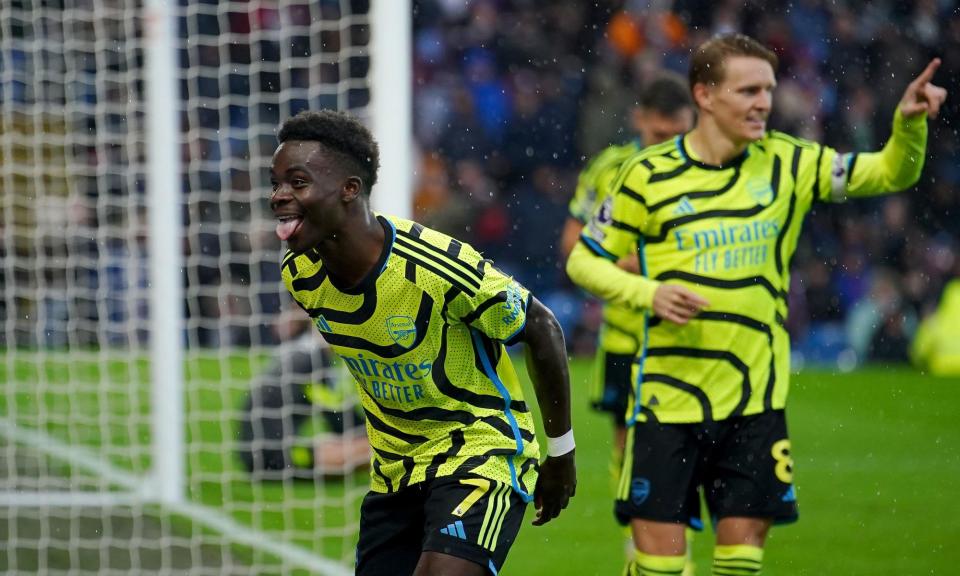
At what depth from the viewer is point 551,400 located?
12.8ft

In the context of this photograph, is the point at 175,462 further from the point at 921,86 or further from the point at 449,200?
the point at 449,200

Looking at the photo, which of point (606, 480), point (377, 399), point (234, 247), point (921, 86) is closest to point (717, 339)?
point (921, 86)

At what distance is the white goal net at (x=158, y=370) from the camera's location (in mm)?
7453

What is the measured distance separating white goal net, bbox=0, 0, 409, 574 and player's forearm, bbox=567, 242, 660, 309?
1791mm

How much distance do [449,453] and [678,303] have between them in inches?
46.2

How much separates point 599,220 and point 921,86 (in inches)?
47.0

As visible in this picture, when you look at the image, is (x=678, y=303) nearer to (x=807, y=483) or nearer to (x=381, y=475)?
(x=381, y=475)

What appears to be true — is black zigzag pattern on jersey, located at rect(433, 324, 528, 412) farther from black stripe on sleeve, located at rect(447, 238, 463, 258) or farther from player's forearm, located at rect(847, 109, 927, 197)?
player's forearm, located at rect(847, 109, 927, 197)

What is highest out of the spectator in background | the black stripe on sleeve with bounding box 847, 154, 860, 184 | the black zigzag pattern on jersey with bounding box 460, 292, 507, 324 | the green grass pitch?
the black stripe on sleeve with bounding box 847, 154, 860, 184

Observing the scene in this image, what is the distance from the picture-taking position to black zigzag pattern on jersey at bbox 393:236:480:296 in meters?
3.73

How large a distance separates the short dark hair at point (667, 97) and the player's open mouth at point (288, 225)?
302cm

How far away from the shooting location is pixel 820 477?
9367 mm

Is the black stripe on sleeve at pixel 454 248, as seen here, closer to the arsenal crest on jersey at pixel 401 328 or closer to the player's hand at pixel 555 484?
the arsenal crest on jersey at pixel 401 328

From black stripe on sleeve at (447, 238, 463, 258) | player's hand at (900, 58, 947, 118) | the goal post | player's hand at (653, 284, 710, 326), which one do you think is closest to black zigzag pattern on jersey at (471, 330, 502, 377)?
black stripe on sleeve at (447, 238, 463, 258)
